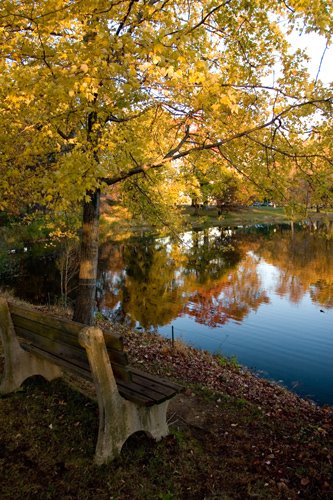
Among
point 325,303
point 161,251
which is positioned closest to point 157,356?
point 325,303

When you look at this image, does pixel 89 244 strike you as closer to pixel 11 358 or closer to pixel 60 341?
pixel 11 358

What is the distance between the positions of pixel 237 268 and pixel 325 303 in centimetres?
956

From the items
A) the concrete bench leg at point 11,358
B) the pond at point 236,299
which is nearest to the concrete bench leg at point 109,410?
the concrete bench leg at point 11,358

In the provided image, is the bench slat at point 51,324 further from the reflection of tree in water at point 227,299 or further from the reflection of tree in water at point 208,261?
the reflection of tree in water at point 208,261

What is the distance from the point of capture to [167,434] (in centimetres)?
496

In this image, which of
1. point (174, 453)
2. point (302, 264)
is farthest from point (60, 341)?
point (302, 264)

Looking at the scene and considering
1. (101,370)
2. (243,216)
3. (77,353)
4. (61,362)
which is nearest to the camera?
(101,370)

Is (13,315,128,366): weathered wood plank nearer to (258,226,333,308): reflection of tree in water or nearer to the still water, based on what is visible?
the still water

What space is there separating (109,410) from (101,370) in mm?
526

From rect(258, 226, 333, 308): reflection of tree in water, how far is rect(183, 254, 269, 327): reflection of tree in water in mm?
1761

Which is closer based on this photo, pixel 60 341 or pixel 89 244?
pixel 60 341

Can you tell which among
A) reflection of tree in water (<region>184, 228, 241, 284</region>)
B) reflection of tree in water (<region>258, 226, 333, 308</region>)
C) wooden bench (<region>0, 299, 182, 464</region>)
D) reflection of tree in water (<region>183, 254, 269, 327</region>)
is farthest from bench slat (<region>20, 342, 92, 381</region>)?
reflection of tree in water (<region>184, 228, 241, 284</region>)

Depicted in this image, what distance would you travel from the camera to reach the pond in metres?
13.4

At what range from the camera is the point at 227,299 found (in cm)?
2125
